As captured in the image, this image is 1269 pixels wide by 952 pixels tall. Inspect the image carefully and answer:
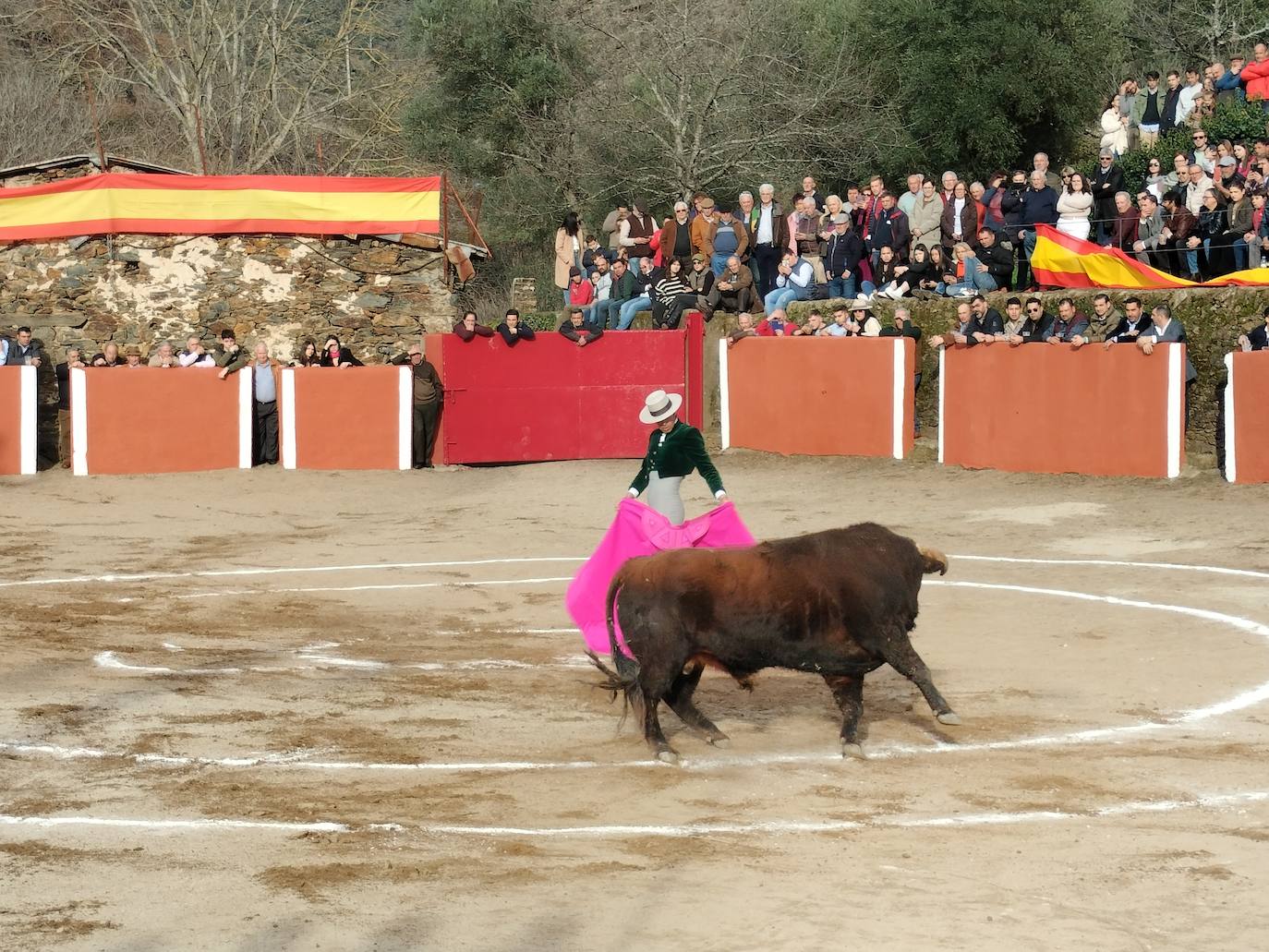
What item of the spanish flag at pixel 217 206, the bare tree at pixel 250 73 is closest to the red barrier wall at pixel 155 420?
the spanish flag at pixel 217 206

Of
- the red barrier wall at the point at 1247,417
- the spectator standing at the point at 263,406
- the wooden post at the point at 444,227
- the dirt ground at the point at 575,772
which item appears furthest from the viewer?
the wooden post at the point at 444,227

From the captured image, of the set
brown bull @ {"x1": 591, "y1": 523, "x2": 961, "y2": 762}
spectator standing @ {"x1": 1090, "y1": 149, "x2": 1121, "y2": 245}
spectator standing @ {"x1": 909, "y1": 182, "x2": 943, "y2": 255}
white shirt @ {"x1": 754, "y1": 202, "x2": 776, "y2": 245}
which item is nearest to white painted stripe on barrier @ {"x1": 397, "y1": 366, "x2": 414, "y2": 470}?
white shirt @ {"x1": 754, "y1": 202, "x2": 776, "y2": 245}

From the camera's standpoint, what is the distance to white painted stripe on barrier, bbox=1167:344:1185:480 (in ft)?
53.2

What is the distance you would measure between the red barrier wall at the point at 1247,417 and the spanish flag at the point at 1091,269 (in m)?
1.75

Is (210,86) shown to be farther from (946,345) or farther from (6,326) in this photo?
(946,345)

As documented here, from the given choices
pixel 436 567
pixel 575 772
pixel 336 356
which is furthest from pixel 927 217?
pixel 575 772

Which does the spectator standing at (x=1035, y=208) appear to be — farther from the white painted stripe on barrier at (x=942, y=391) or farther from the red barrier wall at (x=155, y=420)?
the red barrier wall at (x=155, y=420)

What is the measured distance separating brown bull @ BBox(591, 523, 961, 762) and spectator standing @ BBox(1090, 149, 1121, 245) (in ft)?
38.5

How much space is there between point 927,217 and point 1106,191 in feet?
6.34

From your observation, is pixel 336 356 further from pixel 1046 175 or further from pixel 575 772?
pixel 575 772

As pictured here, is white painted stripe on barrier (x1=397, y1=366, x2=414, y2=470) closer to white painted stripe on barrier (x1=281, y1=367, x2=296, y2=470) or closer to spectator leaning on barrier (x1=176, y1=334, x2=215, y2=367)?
white painted stripe on barrier (x1=281, y1=367, x2=296, y2=470)

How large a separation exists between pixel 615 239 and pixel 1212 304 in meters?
8.19

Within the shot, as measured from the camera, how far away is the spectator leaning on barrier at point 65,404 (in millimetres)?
20156

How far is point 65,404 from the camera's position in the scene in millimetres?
20375
